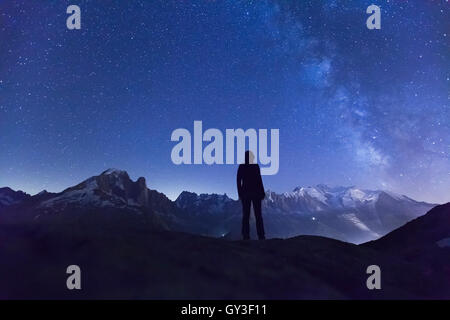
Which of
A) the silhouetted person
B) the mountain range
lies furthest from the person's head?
the mountain range

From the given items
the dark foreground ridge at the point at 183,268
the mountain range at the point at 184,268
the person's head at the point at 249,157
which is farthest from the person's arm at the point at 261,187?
A: the dark foreground ridge at the point at 183,268

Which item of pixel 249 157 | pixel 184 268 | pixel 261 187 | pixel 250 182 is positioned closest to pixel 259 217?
pixel 261 187

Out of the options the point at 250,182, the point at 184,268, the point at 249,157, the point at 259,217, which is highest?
the point at 249,157

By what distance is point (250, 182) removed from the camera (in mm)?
12305

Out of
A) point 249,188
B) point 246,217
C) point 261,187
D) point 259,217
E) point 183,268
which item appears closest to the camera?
point 183,268

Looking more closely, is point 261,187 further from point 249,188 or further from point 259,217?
point 259,217

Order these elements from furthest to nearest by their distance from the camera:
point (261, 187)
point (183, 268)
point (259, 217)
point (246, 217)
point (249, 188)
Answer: point (259, 217) < point (261, 187) < point (249, 188) < point (246, 217) < point (183, 268)

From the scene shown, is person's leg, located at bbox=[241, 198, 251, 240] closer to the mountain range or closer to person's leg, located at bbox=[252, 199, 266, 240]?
person's leg, located at bbox=[252, 199, 266, 240]

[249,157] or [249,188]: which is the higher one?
[249,157]

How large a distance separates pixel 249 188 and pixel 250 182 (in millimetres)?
228
